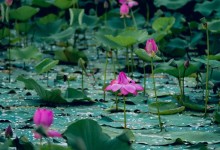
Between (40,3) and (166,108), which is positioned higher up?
(40,3)

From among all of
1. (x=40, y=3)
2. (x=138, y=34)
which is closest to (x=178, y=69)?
(x=138, y=34)

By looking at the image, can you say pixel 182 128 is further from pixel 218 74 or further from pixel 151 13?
pixel 151 13

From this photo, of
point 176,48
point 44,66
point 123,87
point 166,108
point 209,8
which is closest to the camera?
point 123,87

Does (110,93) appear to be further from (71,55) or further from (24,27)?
(24,27)

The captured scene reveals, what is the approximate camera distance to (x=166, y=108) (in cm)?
263

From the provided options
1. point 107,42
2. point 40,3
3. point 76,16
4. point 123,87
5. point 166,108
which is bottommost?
point 166,108

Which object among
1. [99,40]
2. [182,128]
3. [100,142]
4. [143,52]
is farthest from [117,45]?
[100,142]

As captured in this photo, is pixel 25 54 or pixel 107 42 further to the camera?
pixel 25 54

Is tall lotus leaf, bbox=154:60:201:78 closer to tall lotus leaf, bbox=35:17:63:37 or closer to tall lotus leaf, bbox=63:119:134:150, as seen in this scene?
tall lotus leaf, bbox=63:119:134:150

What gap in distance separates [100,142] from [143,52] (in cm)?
116

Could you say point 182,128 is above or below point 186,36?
below

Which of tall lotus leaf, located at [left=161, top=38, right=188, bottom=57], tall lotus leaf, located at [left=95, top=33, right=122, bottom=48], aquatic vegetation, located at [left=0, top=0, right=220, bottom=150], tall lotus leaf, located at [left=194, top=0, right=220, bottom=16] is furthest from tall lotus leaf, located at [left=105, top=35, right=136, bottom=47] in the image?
tall lotus leaf, located at [left=194, top=0, right=220, bottom=16]

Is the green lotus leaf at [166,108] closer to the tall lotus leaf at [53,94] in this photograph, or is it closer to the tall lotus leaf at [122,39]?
the tall lotus leaf at [53,94]

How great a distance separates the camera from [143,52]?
9.32 ft
